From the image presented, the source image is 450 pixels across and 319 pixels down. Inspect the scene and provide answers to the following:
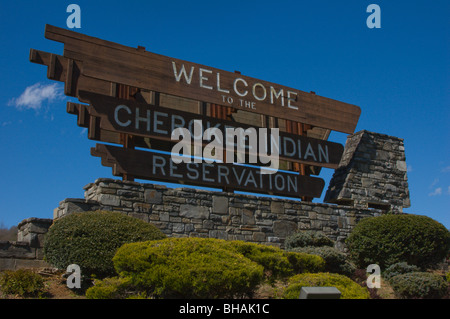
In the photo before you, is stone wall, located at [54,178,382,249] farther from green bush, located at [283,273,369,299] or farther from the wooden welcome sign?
green bush, located at [283,273,369,299]

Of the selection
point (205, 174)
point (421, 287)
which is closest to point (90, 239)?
point (205, 174)

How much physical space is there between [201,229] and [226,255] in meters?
4.33

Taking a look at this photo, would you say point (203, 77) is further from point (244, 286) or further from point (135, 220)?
point (244, 286)

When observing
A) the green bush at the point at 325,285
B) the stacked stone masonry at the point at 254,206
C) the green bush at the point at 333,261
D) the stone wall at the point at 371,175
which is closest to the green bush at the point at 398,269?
the green bush at the point at 333,261

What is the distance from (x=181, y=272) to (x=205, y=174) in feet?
19.5

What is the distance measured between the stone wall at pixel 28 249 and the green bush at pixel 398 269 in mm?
8654

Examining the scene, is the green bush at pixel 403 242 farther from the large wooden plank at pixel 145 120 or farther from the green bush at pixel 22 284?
the green bush at pixel 22 284

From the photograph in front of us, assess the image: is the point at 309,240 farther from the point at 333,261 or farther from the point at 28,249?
the point at 28,249

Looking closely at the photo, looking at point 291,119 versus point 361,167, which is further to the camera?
point 361,167

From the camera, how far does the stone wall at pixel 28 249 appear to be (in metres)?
11.2

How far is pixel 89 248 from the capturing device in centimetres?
1017

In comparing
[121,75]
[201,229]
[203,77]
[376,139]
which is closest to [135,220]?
[201,229]

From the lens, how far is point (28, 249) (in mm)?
11508
